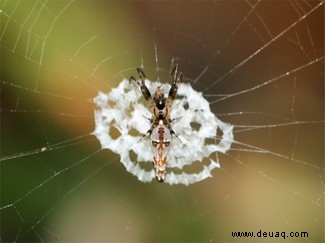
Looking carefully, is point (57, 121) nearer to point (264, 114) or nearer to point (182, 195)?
point (182, 195)

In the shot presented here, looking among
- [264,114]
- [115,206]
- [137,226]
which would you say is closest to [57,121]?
[115,206]

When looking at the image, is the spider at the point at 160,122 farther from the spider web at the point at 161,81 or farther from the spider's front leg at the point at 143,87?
the spider web at the point at 161,81

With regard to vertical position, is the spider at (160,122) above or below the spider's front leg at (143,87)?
below

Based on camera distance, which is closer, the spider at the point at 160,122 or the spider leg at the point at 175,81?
the spider leg at the point at 175,81

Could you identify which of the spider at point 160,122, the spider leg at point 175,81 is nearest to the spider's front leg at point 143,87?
the spider at point 160,122

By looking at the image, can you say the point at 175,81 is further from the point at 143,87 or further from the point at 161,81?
the point at 161,81

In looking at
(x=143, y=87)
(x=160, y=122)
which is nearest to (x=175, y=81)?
(x=143, y=87)

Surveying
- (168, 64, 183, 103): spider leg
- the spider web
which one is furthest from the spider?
the spider web
